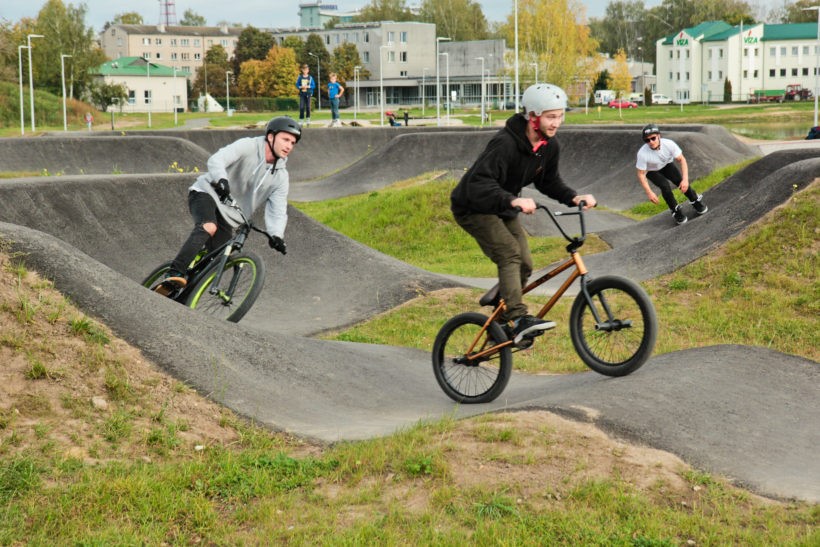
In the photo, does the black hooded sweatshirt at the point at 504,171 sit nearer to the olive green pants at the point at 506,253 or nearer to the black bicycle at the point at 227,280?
the olive green pants at the point at 506,253

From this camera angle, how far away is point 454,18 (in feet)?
493

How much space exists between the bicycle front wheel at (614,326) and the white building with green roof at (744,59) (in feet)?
364

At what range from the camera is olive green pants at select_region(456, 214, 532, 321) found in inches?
261

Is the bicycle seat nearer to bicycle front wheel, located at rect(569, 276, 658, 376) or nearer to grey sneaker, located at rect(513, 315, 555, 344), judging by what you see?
grey sneaker, located at rect(513, 315, 555, 344)

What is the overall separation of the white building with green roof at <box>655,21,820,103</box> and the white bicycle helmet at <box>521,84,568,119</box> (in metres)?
111

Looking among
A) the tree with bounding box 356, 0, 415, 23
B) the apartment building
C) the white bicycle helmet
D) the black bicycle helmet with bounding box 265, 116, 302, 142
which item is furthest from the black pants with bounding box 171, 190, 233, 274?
the tree with bounding box 356, 0, 415, 23

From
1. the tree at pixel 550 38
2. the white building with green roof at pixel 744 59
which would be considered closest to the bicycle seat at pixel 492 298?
the tree at pixel 550 38

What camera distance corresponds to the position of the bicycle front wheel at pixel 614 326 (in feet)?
20.4

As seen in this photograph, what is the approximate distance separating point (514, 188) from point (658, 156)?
33.0ft

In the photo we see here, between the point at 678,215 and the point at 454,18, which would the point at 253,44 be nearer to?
the point at 454,18

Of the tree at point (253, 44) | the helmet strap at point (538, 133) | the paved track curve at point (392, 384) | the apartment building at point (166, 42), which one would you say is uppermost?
the apartment building at point (166, 42)

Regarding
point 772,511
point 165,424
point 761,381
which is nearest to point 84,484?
point 165,424

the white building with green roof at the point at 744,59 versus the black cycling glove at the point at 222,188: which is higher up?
Result: the white building with green roof at the point at 744,59

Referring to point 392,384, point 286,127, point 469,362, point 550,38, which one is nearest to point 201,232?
point 286,127
